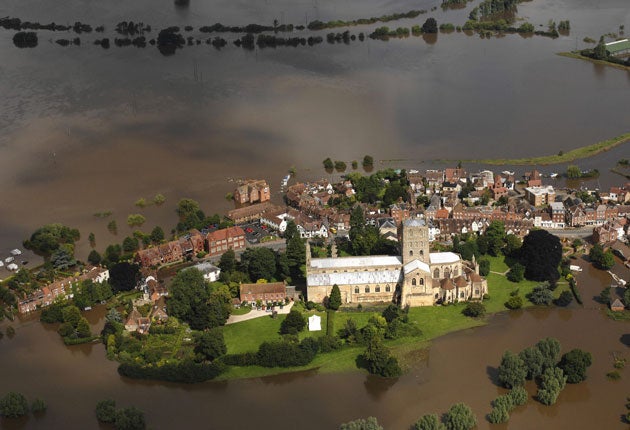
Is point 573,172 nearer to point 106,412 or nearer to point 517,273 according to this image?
point 517,273

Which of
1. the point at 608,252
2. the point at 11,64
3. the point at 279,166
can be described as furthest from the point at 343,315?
the point at 11,64

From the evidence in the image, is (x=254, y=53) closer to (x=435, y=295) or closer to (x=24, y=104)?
(x=24, y=104)

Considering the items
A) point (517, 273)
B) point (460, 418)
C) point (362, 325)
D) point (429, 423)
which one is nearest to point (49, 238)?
point (362, 325)

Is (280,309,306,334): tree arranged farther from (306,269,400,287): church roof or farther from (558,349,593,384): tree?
(558,349,593,384): tree

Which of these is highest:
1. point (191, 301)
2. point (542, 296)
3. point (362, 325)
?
point (191, 301)

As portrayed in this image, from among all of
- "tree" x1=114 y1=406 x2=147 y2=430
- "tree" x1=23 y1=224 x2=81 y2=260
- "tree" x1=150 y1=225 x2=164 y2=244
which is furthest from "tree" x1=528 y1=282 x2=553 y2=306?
"tree" x1=23 y1=224 x2=81 y2=260
